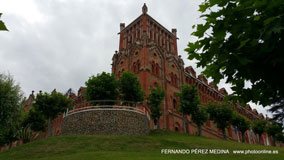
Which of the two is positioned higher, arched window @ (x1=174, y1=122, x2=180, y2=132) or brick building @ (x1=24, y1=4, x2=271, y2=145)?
brick building @ (x1=24, y1=4, x2=271, y2=145)

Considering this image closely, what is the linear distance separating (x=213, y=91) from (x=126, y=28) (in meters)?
23.2

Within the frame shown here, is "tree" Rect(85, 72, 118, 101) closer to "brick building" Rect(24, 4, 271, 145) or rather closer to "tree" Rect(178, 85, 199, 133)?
"brick building" Rect(24, 4, 271, 145)

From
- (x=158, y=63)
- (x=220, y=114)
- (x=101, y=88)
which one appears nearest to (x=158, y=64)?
(x=158, y=63)

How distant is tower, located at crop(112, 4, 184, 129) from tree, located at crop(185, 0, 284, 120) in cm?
4732

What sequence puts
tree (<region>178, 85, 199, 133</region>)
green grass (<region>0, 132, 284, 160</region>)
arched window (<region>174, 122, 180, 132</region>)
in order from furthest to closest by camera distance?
arched window (<region>174, 122, 180, 132</region>) < tree (<region>178, 85, 199, 133</region>) < green grass (<region>0, 132, 284, 160</region>)

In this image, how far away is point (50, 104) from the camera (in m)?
48.3

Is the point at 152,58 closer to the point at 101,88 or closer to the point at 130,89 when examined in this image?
the point at 130,89

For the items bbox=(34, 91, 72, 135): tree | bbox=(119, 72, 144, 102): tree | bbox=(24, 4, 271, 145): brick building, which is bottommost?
bbox=(34, 91, 72, 135): tree

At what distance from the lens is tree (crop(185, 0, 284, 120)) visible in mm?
5520

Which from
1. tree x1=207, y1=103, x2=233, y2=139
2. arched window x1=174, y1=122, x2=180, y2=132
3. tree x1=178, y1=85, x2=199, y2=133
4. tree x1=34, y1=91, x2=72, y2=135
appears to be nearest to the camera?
tree x1=34, y1=91, x2=72, y2=135

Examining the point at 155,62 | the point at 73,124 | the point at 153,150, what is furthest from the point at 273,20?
the point at 155,62

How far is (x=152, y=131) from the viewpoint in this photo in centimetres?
4612

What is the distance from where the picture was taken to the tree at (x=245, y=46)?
18.1ft

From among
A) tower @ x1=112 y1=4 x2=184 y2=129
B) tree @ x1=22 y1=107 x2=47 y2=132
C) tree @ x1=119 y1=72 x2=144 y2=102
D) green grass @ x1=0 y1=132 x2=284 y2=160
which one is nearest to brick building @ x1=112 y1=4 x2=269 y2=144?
tower @ x1=112 y1=4 x2=184 y2=129
